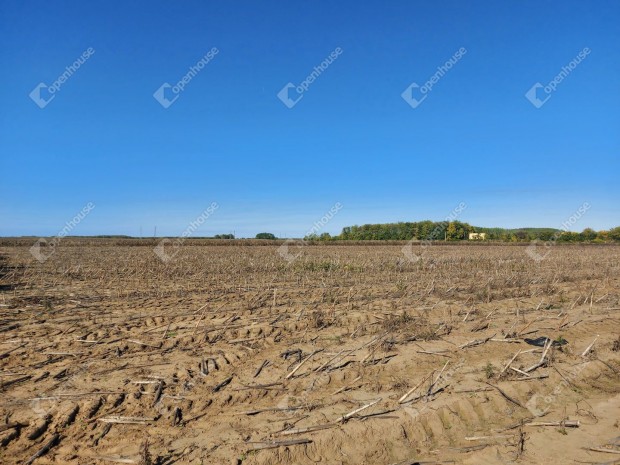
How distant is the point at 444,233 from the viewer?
86.2m

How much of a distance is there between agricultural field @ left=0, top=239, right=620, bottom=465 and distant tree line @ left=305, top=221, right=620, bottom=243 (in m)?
64.2

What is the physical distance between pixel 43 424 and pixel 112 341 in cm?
250

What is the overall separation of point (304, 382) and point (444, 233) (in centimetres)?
8610

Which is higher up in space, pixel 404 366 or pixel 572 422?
pixel 404 366

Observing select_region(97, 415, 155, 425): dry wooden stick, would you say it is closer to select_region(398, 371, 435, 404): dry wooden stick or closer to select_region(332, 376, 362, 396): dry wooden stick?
select_region(332, 376, 362, 396): dry wooden stick

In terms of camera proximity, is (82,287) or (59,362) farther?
(82,287)

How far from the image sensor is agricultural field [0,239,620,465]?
4.02 meters

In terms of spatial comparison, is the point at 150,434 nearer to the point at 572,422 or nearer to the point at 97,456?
the point at 97,456

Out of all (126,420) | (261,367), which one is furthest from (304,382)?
(126,420)

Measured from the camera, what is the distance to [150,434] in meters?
4.06

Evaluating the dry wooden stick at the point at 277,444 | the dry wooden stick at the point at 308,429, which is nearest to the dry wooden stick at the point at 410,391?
the dry wooden stick at the point at 308,429

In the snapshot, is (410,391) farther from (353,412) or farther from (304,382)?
(304,382)

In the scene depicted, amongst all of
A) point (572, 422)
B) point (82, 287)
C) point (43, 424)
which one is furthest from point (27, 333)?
point (572, 422)

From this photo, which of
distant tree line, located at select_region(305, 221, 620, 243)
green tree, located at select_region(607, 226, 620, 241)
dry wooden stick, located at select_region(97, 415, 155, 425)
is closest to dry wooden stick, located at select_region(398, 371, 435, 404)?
dry wooden stick, located at select_region(97, 415, 155, 425)
